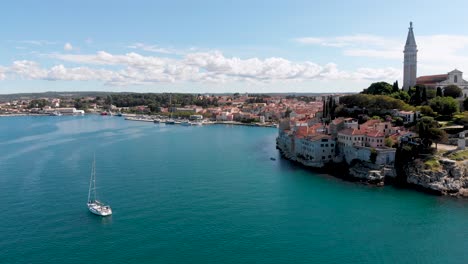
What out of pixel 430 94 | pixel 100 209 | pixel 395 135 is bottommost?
pixel 100 209

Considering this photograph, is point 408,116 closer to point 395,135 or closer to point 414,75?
point 395,135

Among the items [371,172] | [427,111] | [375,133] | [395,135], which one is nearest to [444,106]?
[427,111]

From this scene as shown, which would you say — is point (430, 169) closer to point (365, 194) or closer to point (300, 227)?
→ point (365, 194)

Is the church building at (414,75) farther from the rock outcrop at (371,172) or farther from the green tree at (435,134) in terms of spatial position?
the rock outcrop at (371,172)

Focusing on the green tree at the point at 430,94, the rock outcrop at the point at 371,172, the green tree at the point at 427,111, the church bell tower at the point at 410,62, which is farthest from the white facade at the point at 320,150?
the church bell tower at the point at 410,62

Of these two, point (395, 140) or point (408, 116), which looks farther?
point (408, 116)

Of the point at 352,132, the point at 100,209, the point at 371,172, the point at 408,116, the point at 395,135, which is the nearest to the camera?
the point at 100,209
